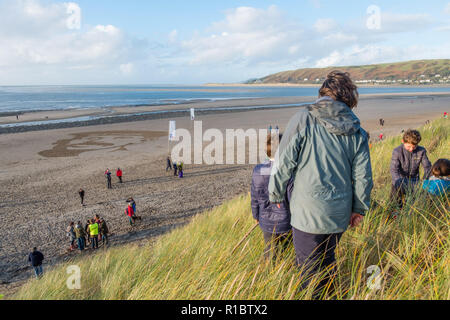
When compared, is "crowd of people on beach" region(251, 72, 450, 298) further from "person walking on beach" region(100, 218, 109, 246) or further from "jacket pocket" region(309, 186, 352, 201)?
"person walking on beach" region(100, 218, 109, 246)

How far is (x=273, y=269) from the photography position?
7.59 feet

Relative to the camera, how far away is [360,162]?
1.90m

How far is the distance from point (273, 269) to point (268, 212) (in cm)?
49

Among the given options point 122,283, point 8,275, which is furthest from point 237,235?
point 8,275

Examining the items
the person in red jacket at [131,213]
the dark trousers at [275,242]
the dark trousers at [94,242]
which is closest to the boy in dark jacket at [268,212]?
the dark trousers at [275,242]

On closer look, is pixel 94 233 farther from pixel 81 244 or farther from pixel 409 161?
pixel 409 161

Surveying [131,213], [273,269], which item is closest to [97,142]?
[131,213]

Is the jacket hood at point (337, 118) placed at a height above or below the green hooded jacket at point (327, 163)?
above

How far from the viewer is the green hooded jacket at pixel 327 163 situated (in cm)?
184

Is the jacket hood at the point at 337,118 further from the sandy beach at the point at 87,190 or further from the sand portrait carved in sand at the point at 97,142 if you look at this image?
the sand portrait carved in sand at the point at 97,142

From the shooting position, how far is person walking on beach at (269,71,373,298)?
1.86m

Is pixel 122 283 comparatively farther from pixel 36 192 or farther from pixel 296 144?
pixel 36 192
